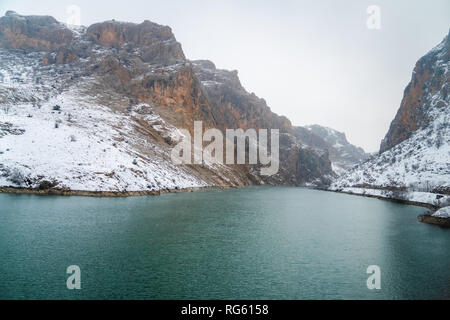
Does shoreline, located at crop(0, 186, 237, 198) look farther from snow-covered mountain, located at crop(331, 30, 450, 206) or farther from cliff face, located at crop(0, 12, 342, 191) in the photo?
snow-covered mountain, located at crop(331, 30, 450, 206)

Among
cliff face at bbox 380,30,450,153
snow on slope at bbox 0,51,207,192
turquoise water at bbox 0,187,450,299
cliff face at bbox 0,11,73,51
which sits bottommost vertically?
turquoise water at bbox 0,187,450,299

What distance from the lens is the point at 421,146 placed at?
318 feet

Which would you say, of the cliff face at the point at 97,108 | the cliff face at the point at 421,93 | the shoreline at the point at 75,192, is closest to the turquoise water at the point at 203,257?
the shoreline at the point at 75,192

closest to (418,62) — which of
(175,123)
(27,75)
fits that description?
(175,123)

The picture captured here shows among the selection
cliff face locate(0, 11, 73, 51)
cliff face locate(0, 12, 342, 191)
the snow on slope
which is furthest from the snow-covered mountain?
cliff face locate(0, 11, 73, 51)

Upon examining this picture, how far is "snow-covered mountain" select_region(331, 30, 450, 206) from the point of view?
255 feet

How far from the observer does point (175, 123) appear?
126 meters

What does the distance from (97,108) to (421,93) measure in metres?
136

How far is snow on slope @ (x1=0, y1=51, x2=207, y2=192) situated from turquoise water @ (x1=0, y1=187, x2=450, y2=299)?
1476cm

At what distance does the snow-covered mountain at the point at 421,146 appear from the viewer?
77.7 m

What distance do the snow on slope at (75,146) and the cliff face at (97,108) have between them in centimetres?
22

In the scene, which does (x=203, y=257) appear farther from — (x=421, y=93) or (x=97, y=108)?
(x=421, y=93)
